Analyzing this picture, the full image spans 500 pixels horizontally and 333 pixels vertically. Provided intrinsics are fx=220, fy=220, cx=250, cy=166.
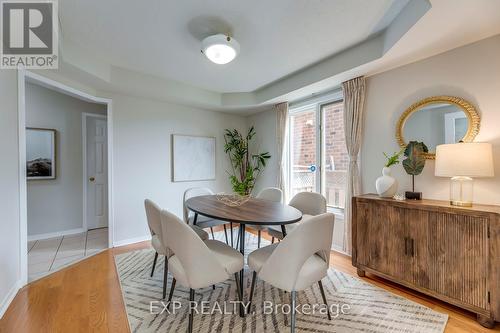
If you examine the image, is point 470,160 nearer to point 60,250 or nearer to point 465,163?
point 465,163

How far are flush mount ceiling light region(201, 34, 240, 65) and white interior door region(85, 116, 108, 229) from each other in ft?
10.7

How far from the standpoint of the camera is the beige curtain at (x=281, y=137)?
3926 millimetres

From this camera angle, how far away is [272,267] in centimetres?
146

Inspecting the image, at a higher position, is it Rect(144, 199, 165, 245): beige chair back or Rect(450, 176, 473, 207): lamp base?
Rect(450, 176, 473, 207): lamp base

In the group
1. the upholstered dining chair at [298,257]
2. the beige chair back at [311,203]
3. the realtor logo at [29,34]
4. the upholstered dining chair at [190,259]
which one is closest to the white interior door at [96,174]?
the realtor logo at [29,34]

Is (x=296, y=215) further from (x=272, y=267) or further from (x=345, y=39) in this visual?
(x=345, y=39)

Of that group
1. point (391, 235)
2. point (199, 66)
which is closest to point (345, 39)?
point (199, 66)

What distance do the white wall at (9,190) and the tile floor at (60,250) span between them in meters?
0.44

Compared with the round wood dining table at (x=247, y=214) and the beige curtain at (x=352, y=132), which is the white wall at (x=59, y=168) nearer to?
the round wood dining table at (x=247, y=214)

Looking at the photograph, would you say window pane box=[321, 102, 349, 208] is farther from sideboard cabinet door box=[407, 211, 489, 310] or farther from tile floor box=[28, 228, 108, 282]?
tile floor box=[28, 228, 108, 282]

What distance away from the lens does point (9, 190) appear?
6.59ft

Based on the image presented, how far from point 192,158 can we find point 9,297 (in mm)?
2730

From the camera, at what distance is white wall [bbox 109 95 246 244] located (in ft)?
11.0

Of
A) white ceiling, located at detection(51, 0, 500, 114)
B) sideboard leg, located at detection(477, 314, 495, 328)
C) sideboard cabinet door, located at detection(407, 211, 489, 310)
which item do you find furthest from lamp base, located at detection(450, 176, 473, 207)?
white ceiling, located at detection(51, 0, 500, 114)
